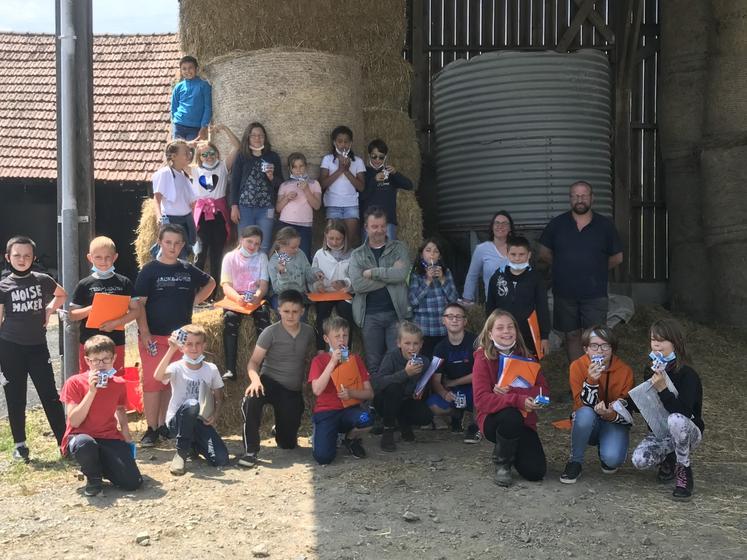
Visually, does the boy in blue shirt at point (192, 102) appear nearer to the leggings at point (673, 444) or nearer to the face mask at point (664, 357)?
the face mask at point (664, 357)

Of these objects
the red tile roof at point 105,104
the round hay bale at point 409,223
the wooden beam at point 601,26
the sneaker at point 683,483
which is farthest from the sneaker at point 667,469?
the red tile roof at point 105,104

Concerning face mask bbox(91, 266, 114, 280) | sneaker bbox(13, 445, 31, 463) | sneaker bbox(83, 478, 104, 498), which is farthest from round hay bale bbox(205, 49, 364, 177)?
sneaker bbox(83, 478, 104, 498)

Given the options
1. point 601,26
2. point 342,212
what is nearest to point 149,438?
point 342,212

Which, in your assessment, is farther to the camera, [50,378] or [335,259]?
[335,259]

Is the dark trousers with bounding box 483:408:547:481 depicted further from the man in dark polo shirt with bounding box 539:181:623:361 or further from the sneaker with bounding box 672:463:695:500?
the man in dark polo shirt with bounding box 539:181:623:361

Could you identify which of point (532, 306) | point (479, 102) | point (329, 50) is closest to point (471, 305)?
point (532, 306)

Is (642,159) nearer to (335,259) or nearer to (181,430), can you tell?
(335,259)

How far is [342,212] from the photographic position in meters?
6.93

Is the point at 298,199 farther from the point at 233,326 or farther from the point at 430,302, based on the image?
the point at 430,302

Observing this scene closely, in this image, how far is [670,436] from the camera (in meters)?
4.71

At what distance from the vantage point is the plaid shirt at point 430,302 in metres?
6.13

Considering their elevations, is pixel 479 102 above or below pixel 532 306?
above

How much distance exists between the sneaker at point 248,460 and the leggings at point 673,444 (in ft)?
7.21

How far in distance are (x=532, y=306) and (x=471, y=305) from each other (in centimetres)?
69
